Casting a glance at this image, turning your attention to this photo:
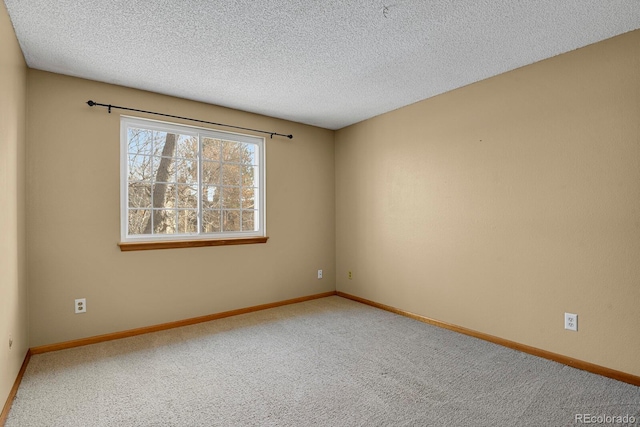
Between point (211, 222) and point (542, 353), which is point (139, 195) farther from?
point (542, 353)

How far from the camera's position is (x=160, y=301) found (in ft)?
10.5

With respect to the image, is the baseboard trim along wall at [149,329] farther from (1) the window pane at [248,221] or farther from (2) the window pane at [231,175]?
(2) the window pane at [231,175]

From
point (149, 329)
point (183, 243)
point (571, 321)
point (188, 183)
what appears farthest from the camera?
point (188, 183)

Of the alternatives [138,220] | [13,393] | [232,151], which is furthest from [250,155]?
[13,393]

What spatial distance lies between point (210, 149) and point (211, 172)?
253 millimetres

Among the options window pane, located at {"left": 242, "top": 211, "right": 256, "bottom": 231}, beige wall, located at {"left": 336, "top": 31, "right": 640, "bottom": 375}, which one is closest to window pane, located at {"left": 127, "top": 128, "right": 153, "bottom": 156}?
window pane, located at {"left": 242, "top": 211, "right": 256, "bottom": 231}

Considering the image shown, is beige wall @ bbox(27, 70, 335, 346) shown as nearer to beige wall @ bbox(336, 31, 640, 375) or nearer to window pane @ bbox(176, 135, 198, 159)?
window pane @ bbox(176, 135, 198, 159)

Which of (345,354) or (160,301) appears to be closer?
(345,354)

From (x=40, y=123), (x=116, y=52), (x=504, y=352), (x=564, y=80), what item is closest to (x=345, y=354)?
(x=504, y=352)

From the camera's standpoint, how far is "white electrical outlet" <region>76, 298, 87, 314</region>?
2812 mm

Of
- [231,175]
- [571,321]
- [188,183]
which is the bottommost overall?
[571,321]

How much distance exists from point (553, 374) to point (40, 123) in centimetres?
426

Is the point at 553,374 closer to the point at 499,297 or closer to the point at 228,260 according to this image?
the point at 499,297

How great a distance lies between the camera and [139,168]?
3.18 metres
